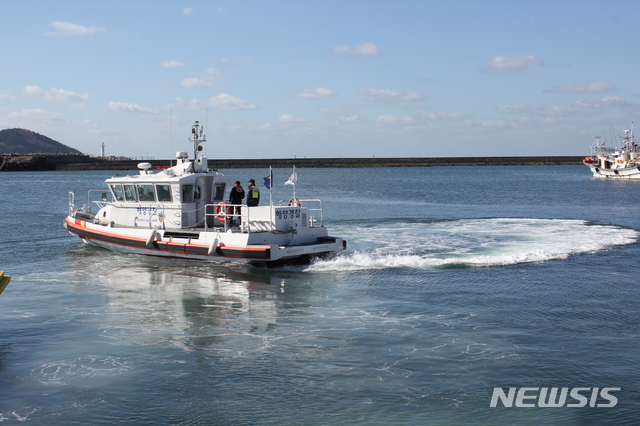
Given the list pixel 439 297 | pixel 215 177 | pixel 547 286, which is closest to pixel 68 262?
pixel 215 177

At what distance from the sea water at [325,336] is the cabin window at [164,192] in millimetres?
1949

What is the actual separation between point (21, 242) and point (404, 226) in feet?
51.1

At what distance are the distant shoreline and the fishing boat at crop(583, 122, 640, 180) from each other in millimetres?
48771

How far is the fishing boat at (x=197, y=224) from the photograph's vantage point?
16.0 metres

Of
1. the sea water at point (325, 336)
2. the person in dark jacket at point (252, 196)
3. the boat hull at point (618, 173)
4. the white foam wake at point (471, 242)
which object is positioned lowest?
the sea water at point (325, 336)

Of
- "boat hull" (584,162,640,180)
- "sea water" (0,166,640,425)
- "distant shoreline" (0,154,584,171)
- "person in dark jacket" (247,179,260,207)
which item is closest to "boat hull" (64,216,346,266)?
"sea water" (0,166,640,425)

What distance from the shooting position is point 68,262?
17984mm

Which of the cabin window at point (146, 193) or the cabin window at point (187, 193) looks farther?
the cabin window at point (146, 193)

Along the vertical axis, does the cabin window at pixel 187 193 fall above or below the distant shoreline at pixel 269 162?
below

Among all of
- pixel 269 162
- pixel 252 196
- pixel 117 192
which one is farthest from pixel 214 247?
pixel 269 162

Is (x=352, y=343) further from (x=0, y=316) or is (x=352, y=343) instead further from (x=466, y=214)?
(x=466, y=214)

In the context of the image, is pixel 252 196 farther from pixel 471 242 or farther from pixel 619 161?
pixel 619 161

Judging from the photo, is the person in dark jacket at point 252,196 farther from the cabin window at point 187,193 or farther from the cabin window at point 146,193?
the cabin window at point 146,193

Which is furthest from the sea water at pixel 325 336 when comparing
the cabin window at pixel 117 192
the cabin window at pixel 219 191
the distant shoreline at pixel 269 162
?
the distant shoreline at pixel 269 162
